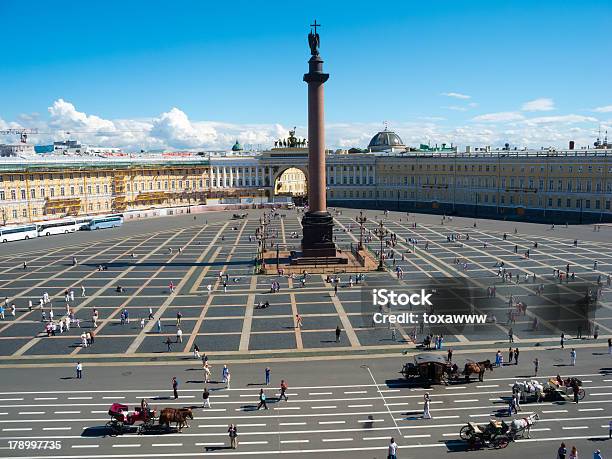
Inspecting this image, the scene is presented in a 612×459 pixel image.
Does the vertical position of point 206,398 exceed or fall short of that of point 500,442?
it exceeds it

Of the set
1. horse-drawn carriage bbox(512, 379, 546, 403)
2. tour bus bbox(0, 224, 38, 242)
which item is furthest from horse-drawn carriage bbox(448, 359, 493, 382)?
tour bus bbox(0, 224, 38, 242)

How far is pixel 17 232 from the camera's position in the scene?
7819 cm

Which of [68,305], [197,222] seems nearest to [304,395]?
[68,305]

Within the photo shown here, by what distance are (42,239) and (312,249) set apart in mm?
43790

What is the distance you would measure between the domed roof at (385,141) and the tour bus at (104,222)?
77952mm

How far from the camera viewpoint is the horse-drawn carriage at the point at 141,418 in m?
23.3

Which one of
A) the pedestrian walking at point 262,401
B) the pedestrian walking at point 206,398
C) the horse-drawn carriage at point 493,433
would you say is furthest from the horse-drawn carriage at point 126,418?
the horse-drawn carriage at point 493,433

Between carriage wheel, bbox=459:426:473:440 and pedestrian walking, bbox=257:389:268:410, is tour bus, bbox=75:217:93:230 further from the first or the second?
carriage wheel, bbox=459:426:473:440

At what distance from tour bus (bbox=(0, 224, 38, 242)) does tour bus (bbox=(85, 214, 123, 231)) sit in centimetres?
948

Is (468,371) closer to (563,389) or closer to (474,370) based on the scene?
(474,370)

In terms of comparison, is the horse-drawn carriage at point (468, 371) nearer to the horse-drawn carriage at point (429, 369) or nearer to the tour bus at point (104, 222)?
the horse-drawn carriage at point (429, 369)

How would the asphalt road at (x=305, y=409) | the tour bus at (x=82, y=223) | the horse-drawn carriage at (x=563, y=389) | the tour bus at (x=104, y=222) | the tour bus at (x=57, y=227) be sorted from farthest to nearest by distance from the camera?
Result: the tour bus at (x=104, y=222) → the tour bus at (x=82, y=223) → the tour bus at (x=57, y=227) → the horse-drawn carriage at (x=563, y=389) → the asphalt road at (x=305, y=409)

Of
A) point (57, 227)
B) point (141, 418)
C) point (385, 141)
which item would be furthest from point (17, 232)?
point (385, 141)

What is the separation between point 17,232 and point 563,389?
73854 mm
